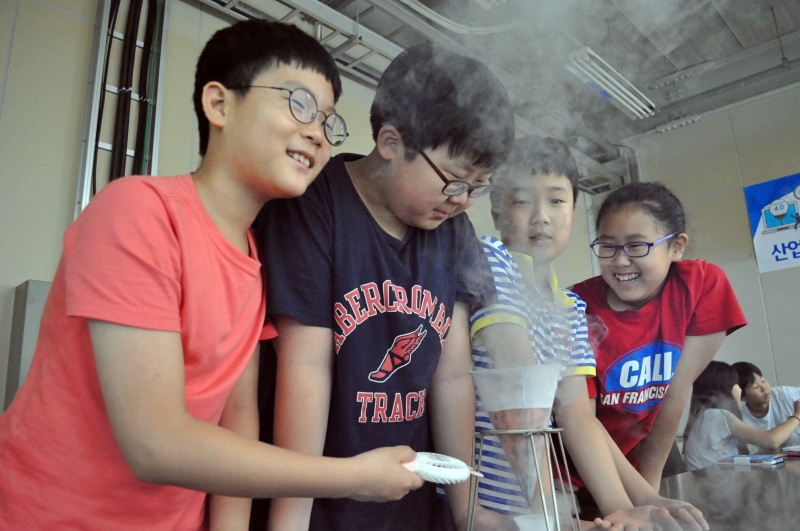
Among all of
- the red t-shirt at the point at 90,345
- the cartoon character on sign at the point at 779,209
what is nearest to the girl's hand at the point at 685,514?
the red t-shirt at the point at 90,345

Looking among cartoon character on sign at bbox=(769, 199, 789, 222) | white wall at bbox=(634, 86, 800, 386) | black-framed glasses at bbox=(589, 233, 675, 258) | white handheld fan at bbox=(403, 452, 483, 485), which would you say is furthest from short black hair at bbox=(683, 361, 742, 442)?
white handheld fan at bbox=(403, 452, 483, 485)

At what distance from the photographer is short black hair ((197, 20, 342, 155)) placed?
2.37 ft

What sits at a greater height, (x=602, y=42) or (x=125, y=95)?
(x=125, y=95)

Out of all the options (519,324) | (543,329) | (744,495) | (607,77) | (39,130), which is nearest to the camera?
(519,324)

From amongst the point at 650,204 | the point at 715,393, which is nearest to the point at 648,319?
the point at 650,204

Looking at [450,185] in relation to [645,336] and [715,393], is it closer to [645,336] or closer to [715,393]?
[645,336]

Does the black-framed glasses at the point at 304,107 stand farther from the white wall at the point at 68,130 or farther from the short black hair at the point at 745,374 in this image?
the short black hair at the point at 745,374

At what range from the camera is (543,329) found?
41.6 inches

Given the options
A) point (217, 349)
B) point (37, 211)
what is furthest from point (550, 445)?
point (37, 211)

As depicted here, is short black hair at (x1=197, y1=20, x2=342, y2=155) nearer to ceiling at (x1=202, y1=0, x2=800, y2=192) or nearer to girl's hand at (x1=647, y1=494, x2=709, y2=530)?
ceiling at (x1=202, y1=0, x2=800, y2=192)

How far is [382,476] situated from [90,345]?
369 mm

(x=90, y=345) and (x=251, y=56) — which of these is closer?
(x=90, y=345)

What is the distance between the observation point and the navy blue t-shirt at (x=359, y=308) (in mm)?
788

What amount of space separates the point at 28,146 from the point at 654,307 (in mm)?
2250
